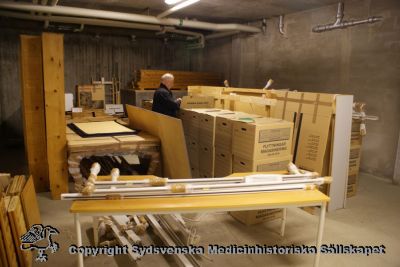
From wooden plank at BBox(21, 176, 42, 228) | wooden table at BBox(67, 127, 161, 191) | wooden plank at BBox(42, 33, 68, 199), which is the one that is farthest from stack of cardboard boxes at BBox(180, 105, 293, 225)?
wooden plank at BBox(21, 176, 42, 228)

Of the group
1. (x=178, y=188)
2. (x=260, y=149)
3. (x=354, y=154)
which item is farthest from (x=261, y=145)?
(x=354, y=154)

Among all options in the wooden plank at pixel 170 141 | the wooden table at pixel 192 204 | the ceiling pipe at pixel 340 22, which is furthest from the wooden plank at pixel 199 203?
the ceiling pipe at pixel 340 22

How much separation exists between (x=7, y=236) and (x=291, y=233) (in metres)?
2.53

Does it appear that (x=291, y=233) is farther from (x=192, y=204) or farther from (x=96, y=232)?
(x=96, y=232)

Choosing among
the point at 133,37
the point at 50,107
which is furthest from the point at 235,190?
the point at 133,37

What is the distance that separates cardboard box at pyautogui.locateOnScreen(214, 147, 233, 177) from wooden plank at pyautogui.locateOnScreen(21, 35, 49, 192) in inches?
90.8

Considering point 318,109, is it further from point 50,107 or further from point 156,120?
point 50,107

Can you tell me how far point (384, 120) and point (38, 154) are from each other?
5.11m

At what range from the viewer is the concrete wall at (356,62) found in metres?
4.73

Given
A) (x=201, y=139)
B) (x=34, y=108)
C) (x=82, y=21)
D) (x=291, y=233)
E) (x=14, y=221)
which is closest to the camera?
(x=14, y=221)

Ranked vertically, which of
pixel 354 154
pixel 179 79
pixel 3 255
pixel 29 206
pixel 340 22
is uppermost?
pixel 340 22

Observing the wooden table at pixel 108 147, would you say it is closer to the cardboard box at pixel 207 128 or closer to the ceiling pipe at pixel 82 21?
the cardboard box at pixel 207 128

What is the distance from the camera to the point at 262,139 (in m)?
3.20

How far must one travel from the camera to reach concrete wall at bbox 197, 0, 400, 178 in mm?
4730
